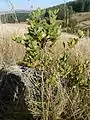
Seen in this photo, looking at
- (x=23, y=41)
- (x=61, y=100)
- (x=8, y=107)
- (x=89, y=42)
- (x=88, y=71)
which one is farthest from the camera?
(x=89, y=42)

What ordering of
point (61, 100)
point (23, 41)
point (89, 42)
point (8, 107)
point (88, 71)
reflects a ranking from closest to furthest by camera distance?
1. point (23, 41)
2. point (61, 100)
3. point (88, 71)
4. point (8, 107)
5. point (89, 42)

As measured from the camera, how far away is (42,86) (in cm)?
336

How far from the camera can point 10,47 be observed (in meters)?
6.16

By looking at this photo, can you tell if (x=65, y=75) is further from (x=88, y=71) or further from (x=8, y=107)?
(x=8, y=107)

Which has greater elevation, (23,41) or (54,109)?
(23,41)

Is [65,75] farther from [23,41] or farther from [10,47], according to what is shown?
[10,47]

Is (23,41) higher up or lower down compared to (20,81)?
higher up

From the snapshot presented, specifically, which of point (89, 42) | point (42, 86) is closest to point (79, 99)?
point (42, 86)

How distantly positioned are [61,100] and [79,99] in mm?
187

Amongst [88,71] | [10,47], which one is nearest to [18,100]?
[88,71]

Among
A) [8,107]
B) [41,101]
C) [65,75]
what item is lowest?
[8,107]

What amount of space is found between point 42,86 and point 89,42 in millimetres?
2900

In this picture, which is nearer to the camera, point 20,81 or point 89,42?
point 20,81

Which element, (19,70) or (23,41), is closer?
(23,41)
